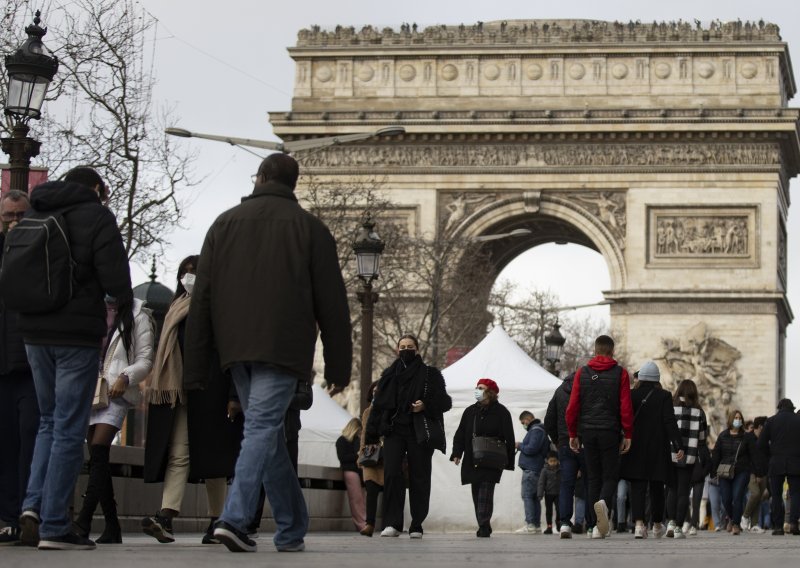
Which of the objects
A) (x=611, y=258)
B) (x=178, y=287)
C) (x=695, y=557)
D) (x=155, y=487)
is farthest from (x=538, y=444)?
(x=611, y=258)

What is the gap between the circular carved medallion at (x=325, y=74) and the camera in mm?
53531

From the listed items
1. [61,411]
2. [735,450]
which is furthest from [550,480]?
[61,411]

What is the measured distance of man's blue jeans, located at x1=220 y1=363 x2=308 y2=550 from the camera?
988cm

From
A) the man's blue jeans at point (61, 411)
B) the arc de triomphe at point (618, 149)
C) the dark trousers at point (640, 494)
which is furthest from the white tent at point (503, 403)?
the arc de triomphe at point (618, 149)

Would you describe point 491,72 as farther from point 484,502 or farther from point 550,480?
point 484,502

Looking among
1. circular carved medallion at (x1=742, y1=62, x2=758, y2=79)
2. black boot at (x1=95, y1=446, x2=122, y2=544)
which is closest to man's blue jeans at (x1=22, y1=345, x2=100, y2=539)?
black boot at (x1=95, y1=446, x2=122, y2=544)

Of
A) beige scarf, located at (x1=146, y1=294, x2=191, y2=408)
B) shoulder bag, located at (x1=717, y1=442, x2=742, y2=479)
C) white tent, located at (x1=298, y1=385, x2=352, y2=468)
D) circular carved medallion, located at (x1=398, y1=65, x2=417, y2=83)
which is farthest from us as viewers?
circular carved medallion, located at (x1=398, y1=65, x2=417, y2=83)

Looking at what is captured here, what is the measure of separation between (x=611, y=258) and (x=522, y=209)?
265 cm

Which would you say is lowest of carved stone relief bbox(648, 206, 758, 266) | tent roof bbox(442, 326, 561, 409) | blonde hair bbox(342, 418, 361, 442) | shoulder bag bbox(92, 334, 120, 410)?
shoulder bag bbox(92, 334, 120, 410)

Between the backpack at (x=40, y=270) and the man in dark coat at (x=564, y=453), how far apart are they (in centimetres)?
726

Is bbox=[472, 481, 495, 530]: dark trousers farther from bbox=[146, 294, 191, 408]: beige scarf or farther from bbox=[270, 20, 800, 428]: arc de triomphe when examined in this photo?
bbox=[270, 20, 800, 428]: arc de triomphe

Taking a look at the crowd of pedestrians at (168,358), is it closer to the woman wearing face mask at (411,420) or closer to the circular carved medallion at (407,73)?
the woman wearing face mask at (411,420)

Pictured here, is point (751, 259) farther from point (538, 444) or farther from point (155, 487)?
point (155, 487)

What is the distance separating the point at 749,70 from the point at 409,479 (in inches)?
1475
